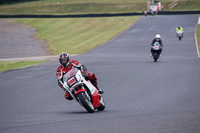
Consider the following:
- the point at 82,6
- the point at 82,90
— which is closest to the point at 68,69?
the point at 82,90

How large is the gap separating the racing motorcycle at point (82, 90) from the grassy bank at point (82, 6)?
235 feet

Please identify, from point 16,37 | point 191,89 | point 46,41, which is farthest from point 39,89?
point 16,37

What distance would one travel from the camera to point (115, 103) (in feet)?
36.2

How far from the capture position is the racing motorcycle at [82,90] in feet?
29.1

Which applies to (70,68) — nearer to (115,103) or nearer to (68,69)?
(68,69)

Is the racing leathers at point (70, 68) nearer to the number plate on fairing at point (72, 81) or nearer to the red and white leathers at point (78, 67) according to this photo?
the red and white leathers at point (78, 67)

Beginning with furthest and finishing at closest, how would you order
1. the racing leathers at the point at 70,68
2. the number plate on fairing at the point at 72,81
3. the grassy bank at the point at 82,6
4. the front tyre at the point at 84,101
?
1. the grassy bank at the point at 82,6
2. the racing leathers at the point at 70,68
3. the number plate on fairing at the point at 72,81
4. the front tyre at the point at 84,101

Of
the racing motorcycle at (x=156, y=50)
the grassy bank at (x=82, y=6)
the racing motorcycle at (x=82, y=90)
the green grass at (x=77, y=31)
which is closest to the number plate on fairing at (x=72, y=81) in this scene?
the racing motorcycle at (x=82, y=90)

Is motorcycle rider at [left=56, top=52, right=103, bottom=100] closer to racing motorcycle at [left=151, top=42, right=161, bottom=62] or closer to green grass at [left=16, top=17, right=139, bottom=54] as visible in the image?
racing motorcycle at [left=151, top=42, right=161, bottom=62]

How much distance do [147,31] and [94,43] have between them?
11179mm

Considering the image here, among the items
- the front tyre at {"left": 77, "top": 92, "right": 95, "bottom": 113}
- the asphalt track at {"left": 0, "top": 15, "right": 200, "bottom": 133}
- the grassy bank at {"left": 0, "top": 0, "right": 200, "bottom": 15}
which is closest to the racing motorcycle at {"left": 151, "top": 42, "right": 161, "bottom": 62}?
the asphalt track at {"left": 0, "top": 15, "right": 200, "bottom": 133}

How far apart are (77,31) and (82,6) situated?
35.0 m

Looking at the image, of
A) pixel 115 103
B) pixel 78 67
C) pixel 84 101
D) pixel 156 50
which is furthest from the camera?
pixel 156 50

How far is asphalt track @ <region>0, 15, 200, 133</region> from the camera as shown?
725cm
